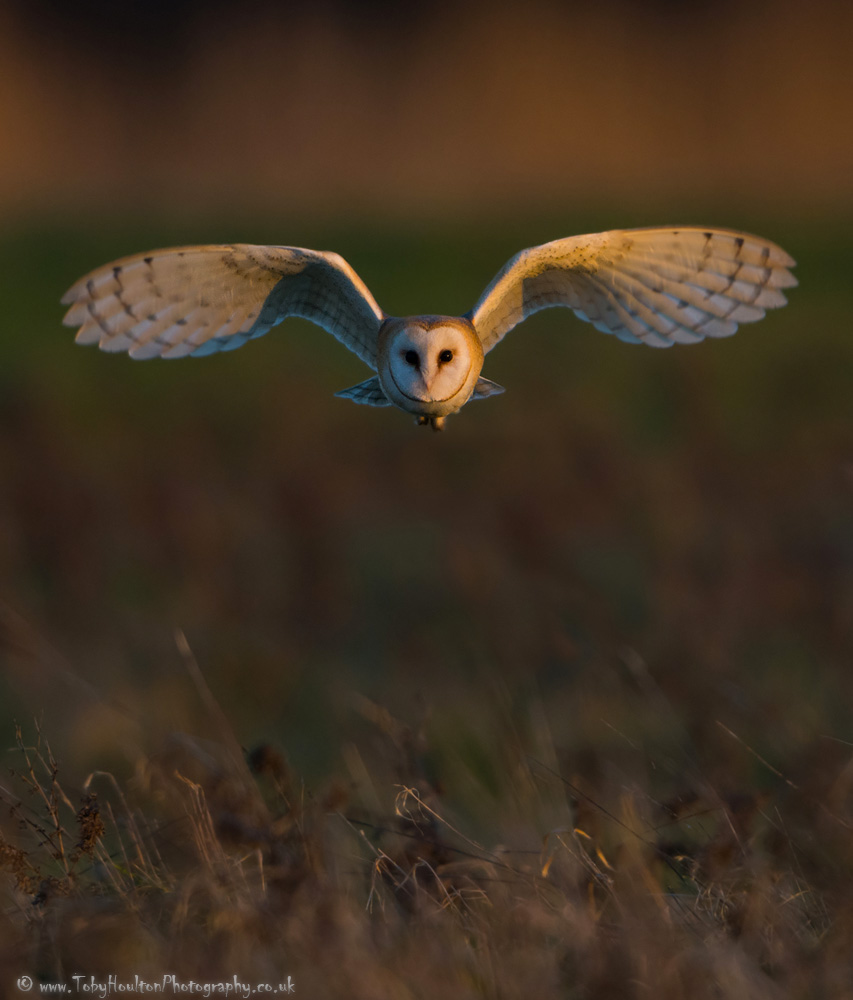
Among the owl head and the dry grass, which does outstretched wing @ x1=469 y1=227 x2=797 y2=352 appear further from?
the dry grass

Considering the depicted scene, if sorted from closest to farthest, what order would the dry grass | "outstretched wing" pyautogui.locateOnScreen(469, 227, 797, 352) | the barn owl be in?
the barn owl, "outstretched wing" pyautogui.locateOnScreen(469, 227, 797, 352), the dry grass

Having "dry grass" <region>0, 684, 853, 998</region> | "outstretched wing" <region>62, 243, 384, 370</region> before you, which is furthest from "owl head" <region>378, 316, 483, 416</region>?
"dry grass" <region>0, 684, 853, 998</region>

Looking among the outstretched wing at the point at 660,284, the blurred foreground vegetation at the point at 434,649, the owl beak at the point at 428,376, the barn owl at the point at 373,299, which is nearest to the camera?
the owl beak at the point at 428,376

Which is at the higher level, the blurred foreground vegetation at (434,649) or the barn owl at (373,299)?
the barn owl at (373,299)

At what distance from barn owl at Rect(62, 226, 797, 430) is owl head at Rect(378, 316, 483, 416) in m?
0.14

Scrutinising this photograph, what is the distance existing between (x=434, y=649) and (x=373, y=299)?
265 inches

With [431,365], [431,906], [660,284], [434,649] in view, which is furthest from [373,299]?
[434,649]

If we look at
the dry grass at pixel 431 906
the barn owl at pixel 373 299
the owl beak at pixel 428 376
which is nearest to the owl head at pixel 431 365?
the owl beak at pixel 428 376

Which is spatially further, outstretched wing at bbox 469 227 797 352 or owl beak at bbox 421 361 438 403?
outstretched wing at bbox 469 227 797 352

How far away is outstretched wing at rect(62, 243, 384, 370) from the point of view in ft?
5.54

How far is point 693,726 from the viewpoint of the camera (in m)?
4.04

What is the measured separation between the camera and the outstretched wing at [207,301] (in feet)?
5.54

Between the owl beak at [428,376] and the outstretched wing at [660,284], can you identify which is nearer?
the owl beak at [428,376]

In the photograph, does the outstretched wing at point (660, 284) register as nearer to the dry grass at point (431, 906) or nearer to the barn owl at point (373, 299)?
the barn owl at point (373, 299)
